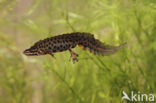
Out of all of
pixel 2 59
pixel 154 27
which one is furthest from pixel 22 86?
pixel 154 27

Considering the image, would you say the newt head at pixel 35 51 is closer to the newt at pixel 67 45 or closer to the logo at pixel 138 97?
the newt at pixel 67 45

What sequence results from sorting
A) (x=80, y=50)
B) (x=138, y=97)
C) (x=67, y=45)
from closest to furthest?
(x=67, y=45) < (x=138, y=97) < (x=80, y=50)

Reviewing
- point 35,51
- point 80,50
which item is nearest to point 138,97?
point 80,50

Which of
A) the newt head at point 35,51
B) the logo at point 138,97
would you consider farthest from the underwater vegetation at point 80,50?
the newt head at point 35,51

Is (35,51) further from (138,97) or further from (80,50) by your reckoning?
(138,97)

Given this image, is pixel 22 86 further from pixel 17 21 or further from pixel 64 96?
pixel 17 21

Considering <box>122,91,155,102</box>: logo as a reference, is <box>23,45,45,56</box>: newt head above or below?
above

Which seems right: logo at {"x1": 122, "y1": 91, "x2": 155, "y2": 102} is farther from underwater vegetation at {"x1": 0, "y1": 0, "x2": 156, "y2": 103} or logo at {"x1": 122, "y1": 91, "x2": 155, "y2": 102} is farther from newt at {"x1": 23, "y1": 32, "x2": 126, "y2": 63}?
newt at {"x1": 23, "y1": 32, "x2": 126, "y2": 63}

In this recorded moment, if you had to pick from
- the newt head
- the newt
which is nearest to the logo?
the newt
